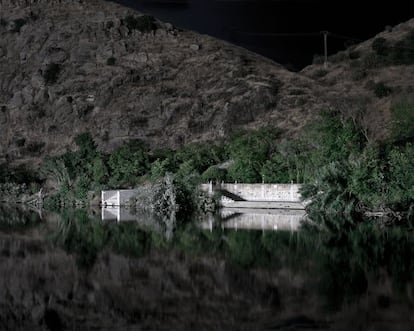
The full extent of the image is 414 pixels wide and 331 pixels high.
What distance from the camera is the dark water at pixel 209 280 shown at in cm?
1133

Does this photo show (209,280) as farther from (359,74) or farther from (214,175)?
(359,74)

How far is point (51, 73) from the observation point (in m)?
88.2

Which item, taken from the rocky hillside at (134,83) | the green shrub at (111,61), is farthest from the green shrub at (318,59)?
the green shrub at (111,61)

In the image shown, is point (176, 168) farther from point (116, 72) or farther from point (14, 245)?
point (116, 72)

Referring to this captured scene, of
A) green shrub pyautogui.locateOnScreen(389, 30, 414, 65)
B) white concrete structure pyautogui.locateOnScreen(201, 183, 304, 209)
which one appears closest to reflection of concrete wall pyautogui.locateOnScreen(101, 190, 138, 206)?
white concrete structure pyautogui.locateOnScreen(201, 183, 304, 209)

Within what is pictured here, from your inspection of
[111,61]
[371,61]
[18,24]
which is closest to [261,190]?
[371,61]

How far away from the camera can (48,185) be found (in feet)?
204

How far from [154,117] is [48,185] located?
20.0 m

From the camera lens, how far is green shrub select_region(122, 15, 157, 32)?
310ft

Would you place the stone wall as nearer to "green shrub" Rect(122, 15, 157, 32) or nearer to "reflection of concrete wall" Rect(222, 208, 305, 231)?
"reflection of concrete wall" Rect(222, 208, 305, 231)

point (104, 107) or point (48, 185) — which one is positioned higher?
point (104, 107)

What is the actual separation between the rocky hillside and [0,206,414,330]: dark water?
43.7 meters

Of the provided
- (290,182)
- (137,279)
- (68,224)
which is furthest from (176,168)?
(137,279)

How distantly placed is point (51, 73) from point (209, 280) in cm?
7650
